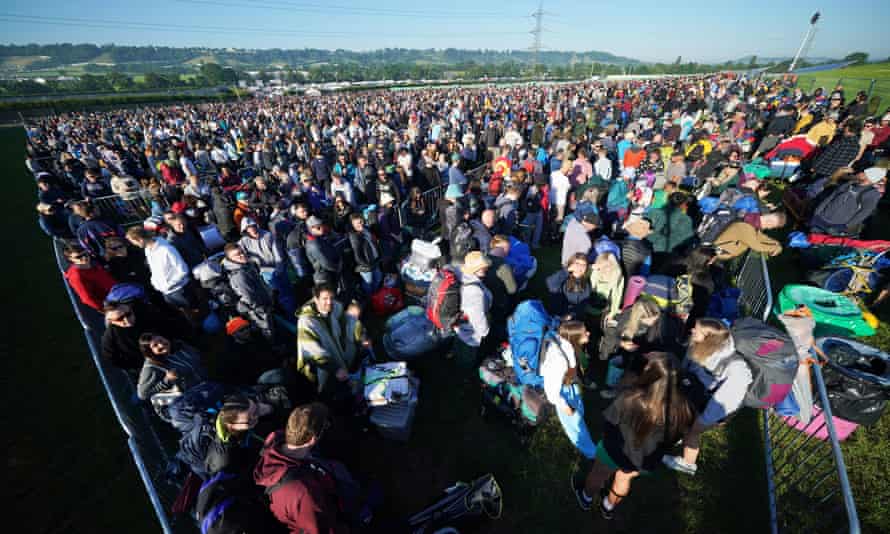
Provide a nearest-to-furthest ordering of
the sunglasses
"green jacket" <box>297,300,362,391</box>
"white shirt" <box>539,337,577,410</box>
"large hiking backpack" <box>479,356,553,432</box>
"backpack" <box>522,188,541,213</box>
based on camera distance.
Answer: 1. "white shirt" <box>539,337,577,410</box>
2. "green jacket" <box>297,300,362,391</box>
3. the sunglasses
4. "large hiking backpack" <box>479,356,553,432</box>
5. "backpack" <box>522,188,541,213</box>

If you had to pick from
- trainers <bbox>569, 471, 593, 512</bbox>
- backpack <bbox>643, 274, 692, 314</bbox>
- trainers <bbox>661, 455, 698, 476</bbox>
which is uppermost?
backpack <bbox>643, 274, 692, 314</bbox>

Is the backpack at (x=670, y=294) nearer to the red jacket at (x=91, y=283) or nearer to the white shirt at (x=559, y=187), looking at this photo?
the white shirt at (x=559, y=187)

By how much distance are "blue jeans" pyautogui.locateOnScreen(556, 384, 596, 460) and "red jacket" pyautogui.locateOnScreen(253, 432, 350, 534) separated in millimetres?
2497

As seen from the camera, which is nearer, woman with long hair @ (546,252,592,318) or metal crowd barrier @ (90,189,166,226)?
woman with long hair @ (546,252,592,318)

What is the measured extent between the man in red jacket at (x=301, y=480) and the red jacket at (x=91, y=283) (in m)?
4.64

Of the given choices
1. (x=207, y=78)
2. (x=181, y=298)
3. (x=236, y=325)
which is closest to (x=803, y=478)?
(x=236, y=325)

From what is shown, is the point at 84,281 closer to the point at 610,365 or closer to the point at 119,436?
the point at 119,436

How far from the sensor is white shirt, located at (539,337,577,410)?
346cm

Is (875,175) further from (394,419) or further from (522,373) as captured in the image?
(394,419)

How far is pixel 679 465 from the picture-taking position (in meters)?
3.86

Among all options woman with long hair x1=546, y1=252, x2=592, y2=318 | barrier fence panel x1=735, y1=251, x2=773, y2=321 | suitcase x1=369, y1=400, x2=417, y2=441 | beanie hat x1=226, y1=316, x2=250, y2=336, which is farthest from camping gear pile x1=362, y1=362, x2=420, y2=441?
barrier fence panel x1=735, y1=251, x2=773, y2=321

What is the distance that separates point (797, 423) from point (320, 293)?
5.92m

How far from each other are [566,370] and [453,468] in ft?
6.28

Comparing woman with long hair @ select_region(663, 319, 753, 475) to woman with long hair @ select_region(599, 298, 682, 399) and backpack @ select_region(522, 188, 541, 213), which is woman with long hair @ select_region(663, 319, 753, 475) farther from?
backpack @ select_region(522, 188, 541, 213)
